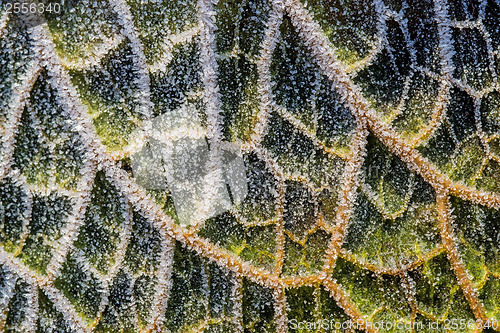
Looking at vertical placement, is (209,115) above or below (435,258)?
above

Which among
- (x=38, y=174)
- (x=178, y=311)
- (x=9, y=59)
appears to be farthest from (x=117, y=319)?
(x=9, y=59)

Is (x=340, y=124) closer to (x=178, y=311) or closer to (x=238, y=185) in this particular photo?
(x=238, y=185)

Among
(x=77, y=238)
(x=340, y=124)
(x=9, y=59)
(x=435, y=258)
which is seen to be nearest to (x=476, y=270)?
(x=435, y=258)

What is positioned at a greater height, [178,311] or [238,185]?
[238,185]

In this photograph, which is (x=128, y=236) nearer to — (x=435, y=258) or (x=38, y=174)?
(x=38, y=174)

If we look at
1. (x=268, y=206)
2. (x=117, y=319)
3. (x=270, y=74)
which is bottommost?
(x=117, y=319)
